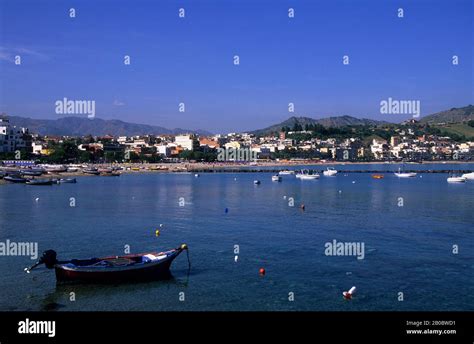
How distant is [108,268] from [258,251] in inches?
269

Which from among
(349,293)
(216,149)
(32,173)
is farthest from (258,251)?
(216,149)

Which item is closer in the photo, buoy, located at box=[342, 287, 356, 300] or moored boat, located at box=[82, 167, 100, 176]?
buoy, located at box=[342, 287, 356, 300]

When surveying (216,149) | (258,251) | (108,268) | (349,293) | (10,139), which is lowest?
(349,293)

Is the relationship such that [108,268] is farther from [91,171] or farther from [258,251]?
[91,171]

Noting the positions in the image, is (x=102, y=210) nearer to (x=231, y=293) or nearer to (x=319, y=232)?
(x=319, y=232)

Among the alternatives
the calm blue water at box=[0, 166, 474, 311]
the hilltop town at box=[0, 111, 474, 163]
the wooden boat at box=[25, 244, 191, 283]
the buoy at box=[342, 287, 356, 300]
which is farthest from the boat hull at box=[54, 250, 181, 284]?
the hilltop town at box=[0, 111, 474, 163]

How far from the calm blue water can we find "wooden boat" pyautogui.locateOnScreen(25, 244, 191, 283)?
380mm

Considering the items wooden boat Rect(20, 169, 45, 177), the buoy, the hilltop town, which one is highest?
the hilltop town

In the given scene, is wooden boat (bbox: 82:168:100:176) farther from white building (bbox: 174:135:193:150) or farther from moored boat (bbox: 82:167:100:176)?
white building (bbox: 174:135:193:150)

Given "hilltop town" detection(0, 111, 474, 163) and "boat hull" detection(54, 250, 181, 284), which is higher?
"hilltop town" detection(0, 111, 474, 163)

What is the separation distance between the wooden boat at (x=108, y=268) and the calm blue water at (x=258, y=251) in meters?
0.38

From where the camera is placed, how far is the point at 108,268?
54.9 ft

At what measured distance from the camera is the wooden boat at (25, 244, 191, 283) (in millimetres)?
16484
